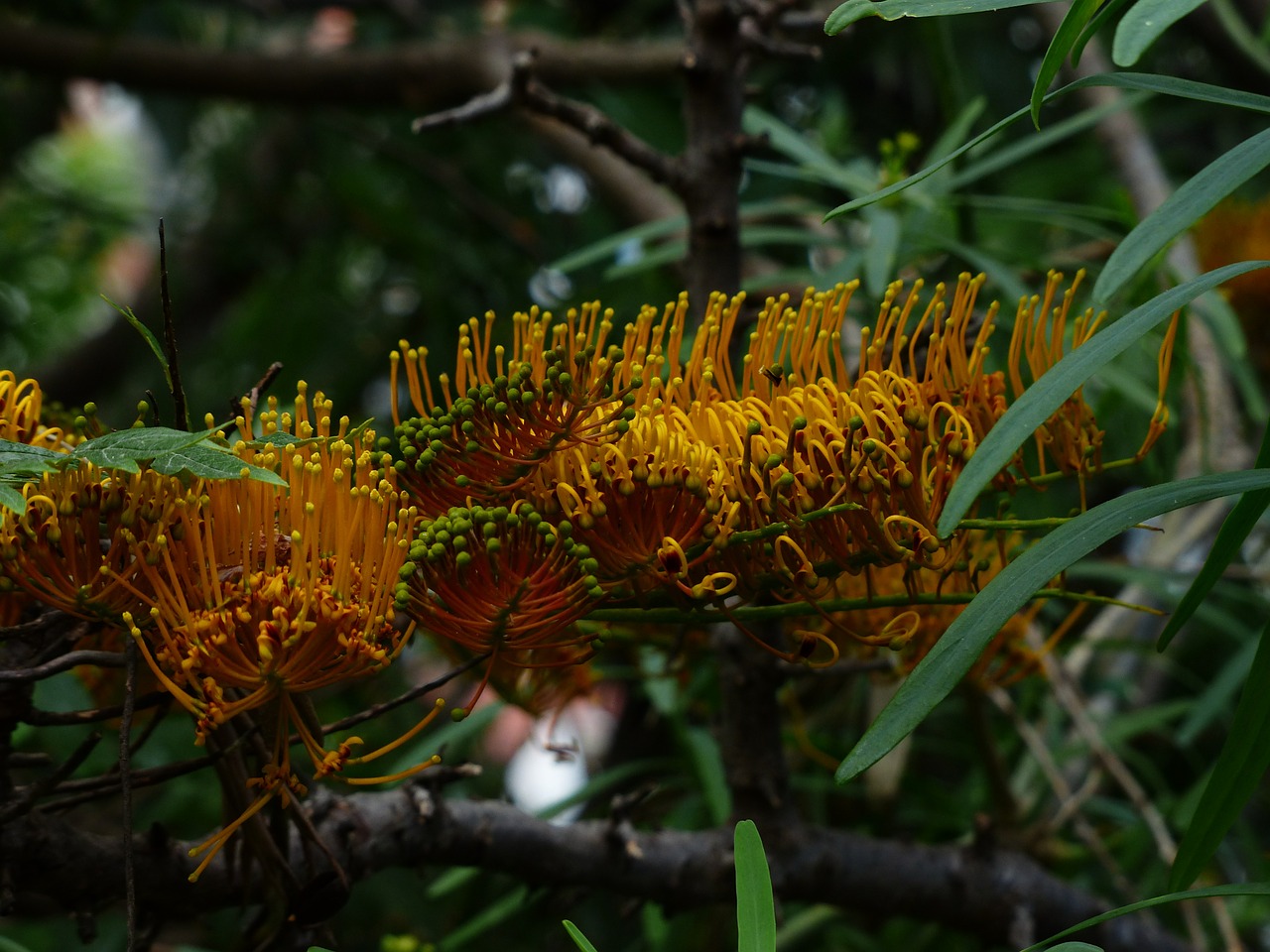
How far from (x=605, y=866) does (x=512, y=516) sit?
12.7 inches

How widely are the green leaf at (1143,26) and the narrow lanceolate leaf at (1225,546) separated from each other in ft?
0.49

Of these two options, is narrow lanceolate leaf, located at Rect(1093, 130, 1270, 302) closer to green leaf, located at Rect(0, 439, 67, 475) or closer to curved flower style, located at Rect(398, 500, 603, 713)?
curved flower style, located at Rect(398, 500, 603, 713)

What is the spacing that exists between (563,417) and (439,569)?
0.23ft

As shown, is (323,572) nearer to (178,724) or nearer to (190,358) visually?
(178,724)

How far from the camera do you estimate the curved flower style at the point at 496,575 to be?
0.42 m

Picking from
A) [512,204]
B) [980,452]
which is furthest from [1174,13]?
[512,204]

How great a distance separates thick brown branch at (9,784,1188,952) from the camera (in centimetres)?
53

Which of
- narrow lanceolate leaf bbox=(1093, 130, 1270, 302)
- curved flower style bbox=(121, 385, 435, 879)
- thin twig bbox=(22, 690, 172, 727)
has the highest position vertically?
narrow lanceolate leaf bbox=(1093, 130, 1270, 302)

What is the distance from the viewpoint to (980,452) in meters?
0.37

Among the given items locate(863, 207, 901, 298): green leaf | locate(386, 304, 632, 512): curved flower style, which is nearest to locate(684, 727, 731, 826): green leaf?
locate(863, 207, 901, 298): green leaf

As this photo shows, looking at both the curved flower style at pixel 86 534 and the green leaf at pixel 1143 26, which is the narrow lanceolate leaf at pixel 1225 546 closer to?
the green leaf at pixel 1143 26

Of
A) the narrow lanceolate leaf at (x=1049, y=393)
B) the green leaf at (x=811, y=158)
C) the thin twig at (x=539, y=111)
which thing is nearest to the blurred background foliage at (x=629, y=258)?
the green leaf at (x=811, y=158)

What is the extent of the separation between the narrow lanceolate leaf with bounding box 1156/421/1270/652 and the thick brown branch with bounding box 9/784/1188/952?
13.4 inches

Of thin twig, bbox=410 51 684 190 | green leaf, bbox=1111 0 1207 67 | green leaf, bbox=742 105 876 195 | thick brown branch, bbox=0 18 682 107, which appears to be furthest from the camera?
thick brown branch, bbox=0 18 682 107
